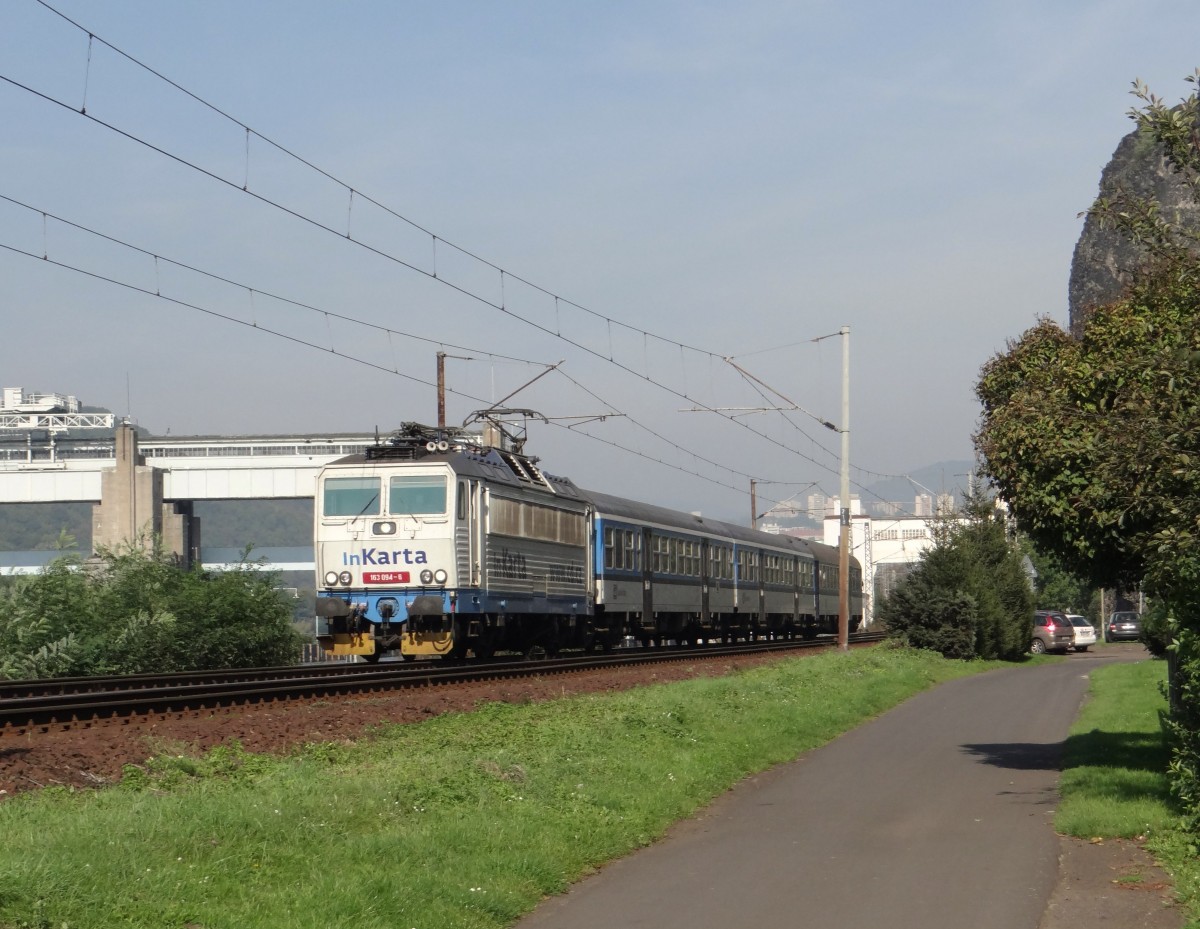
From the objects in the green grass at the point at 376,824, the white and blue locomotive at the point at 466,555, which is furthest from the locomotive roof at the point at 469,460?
the green grass at the point at 376,824

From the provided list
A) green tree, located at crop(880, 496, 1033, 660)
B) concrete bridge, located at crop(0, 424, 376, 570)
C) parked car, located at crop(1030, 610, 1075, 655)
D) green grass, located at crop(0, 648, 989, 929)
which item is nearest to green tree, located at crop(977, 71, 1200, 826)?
green grass, located at crop(0, 648, 989, 929)

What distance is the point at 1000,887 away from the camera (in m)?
8.77

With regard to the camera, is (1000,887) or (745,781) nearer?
(1000,887)

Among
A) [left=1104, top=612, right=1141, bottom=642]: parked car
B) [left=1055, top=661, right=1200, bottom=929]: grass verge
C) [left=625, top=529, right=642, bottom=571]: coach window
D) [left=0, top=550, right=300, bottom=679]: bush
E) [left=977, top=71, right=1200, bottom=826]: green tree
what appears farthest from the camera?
[left=1104, top=612, right=1141, bottom=642]: parked car

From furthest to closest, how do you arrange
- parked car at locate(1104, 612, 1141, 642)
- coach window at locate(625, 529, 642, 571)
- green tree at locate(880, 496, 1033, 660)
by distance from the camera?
parked car at locate(1104, 612, 1141, 642)
green tree at locate(880, 496, 1033, 660)
coach window at locate(625, 529, 642, 571)

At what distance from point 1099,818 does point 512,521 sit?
55.4ft

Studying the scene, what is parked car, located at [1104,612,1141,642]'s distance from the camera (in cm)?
6756

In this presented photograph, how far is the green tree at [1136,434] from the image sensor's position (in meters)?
9.21

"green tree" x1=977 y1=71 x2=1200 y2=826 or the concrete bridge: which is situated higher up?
the concrete bridge

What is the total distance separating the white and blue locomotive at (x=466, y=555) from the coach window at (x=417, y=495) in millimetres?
23

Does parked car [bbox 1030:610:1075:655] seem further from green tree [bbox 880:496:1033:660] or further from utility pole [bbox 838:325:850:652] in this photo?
utility pole [bbox 838:325:850:652]

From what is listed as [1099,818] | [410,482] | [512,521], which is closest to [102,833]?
[1099,818]

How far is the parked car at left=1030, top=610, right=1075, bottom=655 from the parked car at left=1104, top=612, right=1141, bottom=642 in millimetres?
16012

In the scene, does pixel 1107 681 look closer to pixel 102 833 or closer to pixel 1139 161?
pixel 102 833
